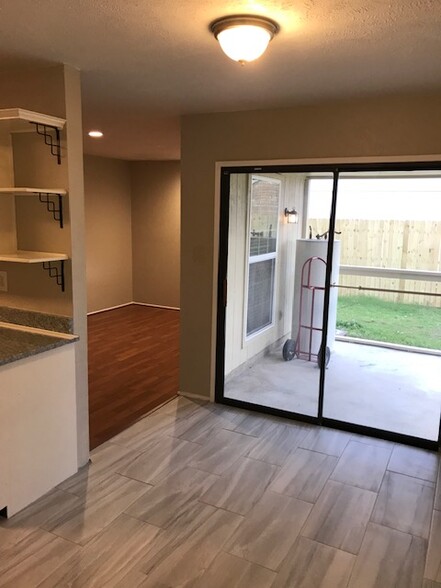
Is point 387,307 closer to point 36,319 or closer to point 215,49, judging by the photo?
point 215,49

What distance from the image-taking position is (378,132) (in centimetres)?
306

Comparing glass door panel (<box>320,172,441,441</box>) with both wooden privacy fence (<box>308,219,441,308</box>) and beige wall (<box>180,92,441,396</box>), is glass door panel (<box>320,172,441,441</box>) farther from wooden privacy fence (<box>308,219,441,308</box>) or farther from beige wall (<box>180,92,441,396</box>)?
beige wall (<box>180,92,441,396</box>)

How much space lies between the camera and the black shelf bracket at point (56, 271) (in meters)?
2.67

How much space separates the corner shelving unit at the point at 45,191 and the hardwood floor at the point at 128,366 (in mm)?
1338

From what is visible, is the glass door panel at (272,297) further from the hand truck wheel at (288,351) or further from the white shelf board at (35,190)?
the white shelf board at (35,190)

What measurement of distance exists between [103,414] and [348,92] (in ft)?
9.56

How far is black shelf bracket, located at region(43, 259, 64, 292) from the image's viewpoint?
2.67 meters

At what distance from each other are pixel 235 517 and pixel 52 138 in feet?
7.50

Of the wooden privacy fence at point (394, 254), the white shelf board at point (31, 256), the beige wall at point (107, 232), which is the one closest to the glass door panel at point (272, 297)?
the wooden privacy fence at point (394, 254)

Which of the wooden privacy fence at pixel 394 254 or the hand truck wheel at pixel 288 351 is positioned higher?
the wooden privacy fence at pixel 394 254

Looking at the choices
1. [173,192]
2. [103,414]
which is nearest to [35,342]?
[103,414]

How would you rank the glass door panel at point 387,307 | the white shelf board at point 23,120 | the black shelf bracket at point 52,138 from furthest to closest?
1. the glass door panel at point 387,307
2. the black shelf bracket at point 52,138
3. the white shelf board at point 23,120

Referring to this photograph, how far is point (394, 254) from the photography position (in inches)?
151

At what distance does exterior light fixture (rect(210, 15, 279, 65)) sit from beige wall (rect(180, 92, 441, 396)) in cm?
142
